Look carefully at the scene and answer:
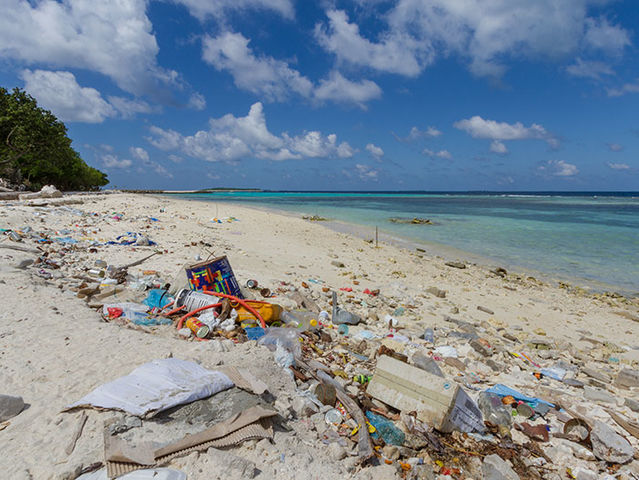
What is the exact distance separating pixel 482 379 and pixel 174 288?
4.16 meters

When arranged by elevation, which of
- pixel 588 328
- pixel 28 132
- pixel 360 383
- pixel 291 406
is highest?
pixel 28 132

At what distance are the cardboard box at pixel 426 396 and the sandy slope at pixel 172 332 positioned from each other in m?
0.87

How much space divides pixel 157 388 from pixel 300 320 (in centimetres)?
240

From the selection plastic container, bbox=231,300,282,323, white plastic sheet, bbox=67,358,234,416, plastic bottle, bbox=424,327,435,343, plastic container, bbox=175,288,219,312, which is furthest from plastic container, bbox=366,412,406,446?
plastic container, bbox=175,288,219,312

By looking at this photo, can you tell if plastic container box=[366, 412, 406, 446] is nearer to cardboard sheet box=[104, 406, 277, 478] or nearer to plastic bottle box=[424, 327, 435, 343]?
cardboard sheet box=[104, 406, 277, 478]

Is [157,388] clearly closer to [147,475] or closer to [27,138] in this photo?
[147,475]

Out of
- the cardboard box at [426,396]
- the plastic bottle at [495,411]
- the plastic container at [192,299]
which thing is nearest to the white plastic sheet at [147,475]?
the cardboard box at [426,396]

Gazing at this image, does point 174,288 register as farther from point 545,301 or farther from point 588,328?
point 545,301

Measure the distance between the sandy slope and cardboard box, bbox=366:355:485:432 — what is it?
2.85 ft

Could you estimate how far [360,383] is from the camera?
3.17 m

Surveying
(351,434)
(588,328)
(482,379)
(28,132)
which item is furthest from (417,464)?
(28,132)

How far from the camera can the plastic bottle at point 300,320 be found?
168 inches

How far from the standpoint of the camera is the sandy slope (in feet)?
6.35

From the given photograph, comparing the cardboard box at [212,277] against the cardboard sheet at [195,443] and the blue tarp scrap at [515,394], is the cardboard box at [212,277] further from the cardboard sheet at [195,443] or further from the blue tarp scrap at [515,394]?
the blue tarp scrap at [515,394]
